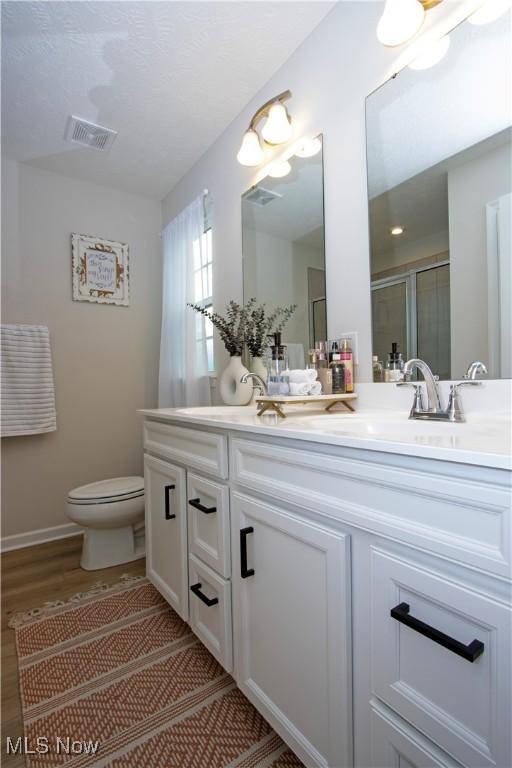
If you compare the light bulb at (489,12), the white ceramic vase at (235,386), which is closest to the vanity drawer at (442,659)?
the white ceramic vase at (235,386)

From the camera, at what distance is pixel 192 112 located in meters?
1.95

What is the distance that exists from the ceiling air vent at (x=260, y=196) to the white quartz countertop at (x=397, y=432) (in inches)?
40.9

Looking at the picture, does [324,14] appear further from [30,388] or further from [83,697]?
[83,697]

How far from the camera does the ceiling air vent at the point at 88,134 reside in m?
2.02

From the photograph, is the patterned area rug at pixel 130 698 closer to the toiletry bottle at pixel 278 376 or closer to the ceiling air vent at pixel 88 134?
the toiletry bottle at pixel 278 376

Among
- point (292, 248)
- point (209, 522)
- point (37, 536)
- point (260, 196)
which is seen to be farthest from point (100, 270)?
point (209, 522)

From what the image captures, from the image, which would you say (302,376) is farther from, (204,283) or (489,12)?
(204,283)

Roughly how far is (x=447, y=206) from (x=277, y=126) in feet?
2.91

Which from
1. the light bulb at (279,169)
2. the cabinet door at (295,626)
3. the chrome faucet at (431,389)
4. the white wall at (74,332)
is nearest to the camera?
the cabinet door at (295,626)

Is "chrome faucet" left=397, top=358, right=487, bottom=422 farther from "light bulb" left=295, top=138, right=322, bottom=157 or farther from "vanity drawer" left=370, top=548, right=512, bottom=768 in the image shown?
"light bulb" left=295, top=138, right=322, bottom=157

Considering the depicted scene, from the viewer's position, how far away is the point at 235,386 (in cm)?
184

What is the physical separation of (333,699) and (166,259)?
2.64 m

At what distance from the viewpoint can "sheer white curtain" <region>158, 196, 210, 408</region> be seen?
237 cm

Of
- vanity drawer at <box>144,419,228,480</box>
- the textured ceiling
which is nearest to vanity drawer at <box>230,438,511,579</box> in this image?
vanity drawer at <box>144,419,228,480</box>
